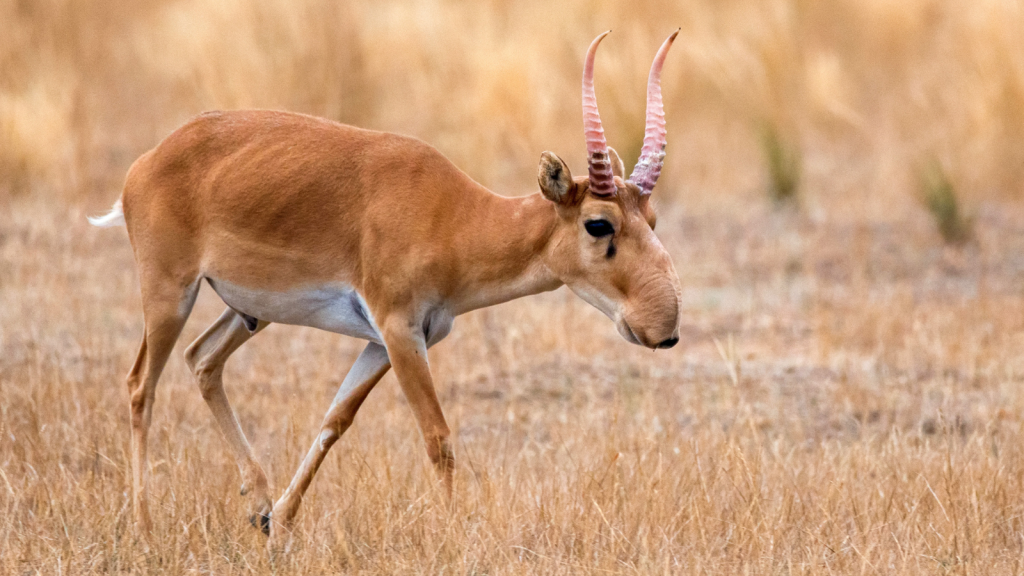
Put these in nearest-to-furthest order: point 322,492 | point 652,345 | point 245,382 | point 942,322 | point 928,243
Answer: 1. point 652,345
2. point 322,492
3. point 245,382
4. point 942,322
5. point 928,243

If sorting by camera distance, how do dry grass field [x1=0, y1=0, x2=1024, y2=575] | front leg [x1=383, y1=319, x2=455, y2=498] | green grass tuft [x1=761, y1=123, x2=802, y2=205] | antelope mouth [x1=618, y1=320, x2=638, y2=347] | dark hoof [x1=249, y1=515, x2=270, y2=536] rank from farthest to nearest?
1. green grass tuft [x1=761, y1=123, x2=802, y2=205]
2. dark hoof [x1=249, y1=515, x2=270, y2=536]
3. dry grass field [x1=0, y1=0, x2=1024, y2=575]
4. front leg [x1=383, y1=319, x2=455, y2=498]
5. antelope mouth [x1=618, y1=320, x2=638, y2=347]

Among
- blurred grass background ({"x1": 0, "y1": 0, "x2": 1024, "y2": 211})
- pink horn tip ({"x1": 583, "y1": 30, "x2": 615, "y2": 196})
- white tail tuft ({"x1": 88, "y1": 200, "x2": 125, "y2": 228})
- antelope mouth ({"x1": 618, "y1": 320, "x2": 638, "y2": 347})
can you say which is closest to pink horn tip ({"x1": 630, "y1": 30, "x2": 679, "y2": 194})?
pink horn tip ({"x1": 583, "y1": 30, "x2": 615, "y2": 196})

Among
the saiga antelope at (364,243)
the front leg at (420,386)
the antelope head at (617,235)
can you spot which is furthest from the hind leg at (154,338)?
the antelope head at (617,235)

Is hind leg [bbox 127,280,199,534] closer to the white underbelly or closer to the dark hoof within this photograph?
the white underbelly

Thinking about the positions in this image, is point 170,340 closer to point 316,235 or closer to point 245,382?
point 316,235

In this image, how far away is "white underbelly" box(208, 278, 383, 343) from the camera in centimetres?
544

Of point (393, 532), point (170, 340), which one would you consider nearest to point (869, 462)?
point (393, 532)

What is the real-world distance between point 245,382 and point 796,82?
8151mm

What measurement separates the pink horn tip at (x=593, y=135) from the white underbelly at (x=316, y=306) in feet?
3.59

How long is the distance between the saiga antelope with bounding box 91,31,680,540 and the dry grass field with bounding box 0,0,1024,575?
1.46ft

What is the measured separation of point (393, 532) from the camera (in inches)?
207

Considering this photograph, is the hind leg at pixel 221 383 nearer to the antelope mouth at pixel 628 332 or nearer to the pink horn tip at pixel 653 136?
the antelope mouth at pixel 628 332

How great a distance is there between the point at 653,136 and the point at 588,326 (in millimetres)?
5161

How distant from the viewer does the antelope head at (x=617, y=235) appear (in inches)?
192
